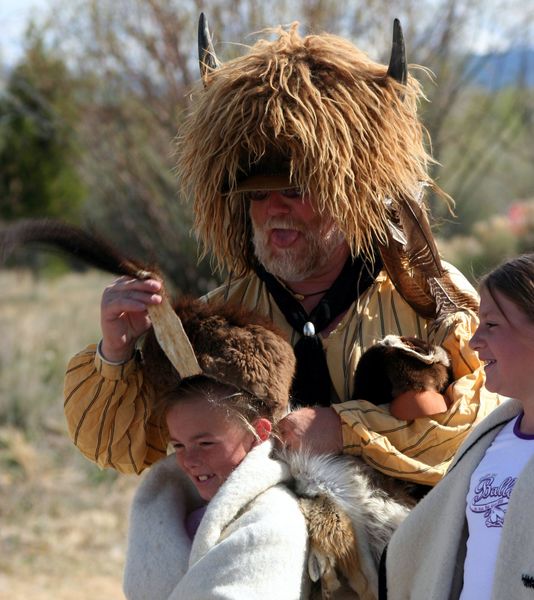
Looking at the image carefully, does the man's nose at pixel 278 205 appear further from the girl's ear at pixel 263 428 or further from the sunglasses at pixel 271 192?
the girl's ear at pixel 263 428

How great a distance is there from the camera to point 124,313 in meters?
2.84

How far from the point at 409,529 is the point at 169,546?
0.65 m

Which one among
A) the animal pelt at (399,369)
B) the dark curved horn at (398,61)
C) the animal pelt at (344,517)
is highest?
the dark curved horn at (398,61)

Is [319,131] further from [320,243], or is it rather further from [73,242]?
[73,242]

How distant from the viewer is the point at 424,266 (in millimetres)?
2977

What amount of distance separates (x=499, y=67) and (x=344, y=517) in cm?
898

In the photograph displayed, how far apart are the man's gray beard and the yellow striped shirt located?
0.51 ft

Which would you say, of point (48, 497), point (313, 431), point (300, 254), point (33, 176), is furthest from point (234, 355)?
point (33, 176)

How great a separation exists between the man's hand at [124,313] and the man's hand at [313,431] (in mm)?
463

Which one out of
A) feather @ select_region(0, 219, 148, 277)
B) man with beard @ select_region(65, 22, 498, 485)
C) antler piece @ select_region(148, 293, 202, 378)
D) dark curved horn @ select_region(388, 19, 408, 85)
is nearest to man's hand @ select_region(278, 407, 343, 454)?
man with beard @ select_region(65, 22, 498, 485)

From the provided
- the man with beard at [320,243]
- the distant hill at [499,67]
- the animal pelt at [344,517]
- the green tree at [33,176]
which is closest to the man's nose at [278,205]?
the man with beard at [320,243]

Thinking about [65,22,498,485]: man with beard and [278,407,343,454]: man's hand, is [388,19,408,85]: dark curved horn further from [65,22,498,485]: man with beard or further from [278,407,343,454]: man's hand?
[278,407,343,454]: man's hand

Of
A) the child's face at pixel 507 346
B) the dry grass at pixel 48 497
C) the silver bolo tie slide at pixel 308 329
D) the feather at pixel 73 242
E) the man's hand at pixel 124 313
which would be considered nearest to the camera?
the child's face at pixel 507 346

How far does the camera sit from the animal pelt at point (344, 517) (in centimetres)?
262
